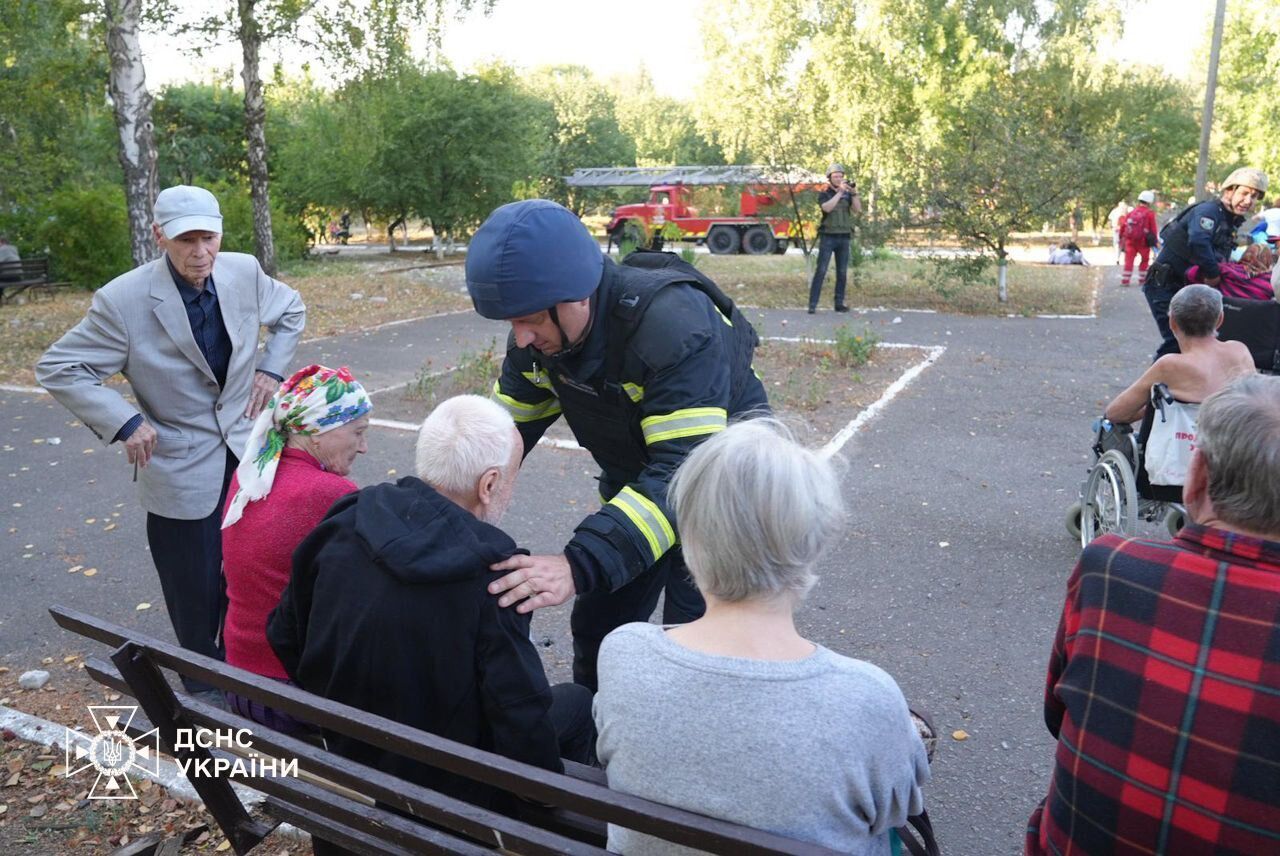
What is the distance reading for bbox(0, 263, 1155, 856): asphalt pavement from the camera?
3652 millimetres

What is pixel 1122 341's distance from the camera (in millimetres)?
11516

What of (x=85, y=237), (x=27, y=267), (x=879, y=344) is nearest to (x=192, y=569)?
(x=879, y=344)

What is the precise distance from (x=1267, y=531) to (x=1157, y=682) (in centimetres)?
30

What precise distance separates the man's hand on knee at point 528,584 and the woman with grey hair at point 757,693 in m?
0.36

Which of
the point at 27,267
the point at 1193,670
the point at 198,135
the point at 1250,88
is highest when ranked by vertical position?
the point at 1250,88

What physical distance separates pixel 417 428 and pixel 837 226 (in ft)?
25.4

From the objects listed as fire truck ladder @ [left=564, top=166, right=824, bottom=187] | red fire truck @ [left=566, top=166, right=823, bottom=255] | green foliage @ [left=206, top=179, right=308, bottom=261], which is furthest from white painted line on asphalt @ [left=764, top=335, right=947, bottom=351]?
green foliage @ [left=206, top=179, right=308, bottom=261]

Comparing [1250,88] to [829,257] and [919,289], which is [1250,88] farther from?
[829,257]

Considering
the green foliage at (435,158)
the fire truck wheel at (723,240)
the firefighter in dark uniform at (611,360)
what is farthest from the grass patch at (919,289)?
the firefighter in dark uniform at (611,360)

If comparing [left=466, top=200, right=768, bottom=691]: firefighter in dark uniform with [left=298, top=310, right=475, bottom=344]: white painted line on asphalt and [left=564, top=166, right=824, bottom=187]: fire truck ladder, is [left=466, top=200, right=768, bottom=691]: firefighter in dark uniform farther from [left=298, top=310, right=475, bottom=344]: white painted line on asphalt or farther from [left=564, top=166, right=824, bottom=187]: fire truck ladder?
[left=564, top=166, right=824, bottom=187]: fire truck ladder

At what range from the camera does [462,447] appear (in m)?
2.24

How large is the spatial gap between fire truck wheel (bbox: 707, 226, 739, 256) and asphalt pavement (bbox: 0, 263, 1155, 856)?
18.2 m

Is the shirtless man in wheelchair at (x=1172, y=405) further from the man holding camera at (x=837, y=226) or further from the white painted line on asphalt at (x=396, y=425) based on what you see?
the man holding camera at (x=837, y=226)

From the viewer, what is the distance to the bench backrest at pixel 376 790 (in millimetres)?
1710
